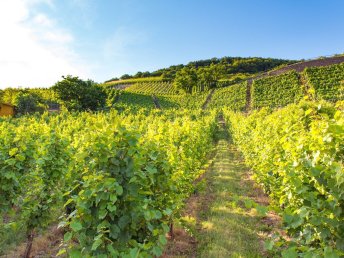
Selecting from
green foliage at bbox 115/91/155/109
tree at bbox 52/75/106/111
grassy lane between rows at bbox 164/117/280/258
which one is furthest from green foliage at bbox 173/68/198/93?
grassy lane between rows at bbox 164/117/280/258

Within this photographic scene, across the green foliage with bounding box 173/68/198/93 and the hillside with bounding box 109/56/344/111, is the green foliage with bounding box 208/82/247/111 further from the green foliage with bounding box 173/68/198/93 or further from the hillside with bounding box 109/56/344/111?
the green foliage with bounding box 173/68/198/93

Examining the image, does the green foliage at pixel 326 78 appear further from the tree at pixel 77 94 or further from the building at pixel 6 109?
the building at pixel 6 109

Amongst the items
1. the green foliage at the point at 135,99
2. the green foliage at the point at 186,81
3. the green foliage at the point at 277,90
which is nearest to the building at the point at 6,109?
the green foliage at the point at 135,99

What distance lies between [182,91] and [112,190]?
82.0 meters

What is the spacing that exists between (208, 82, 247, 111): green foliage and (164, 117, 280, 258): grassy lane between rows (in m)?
44.1

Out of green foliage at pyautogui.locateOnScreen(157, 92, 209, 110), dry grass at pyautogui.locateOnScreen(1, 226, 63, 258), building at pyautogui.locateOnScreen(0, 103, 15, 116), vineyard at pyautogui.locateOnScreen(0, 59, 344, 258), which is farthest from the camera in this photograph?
green foliage at pyautogui.locateOnScreen(157, 92, 209, 110)

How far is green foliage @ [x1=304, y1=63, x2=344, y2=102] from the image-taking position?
162 ft

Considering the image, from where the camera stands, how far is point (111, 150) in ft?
12.4

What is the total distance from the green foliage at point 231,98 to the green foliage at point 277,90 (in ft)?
7.23

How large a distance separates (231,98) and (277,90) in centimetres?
906

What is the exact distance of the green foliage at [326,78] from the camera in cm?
4944

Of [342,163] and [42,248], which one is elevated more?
[342,163]

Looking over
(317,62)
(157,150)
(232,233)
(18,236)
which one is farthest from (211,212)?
(317,62)

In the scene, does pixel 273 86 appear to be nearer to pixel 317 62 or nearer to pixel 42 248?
pixel 317 62
